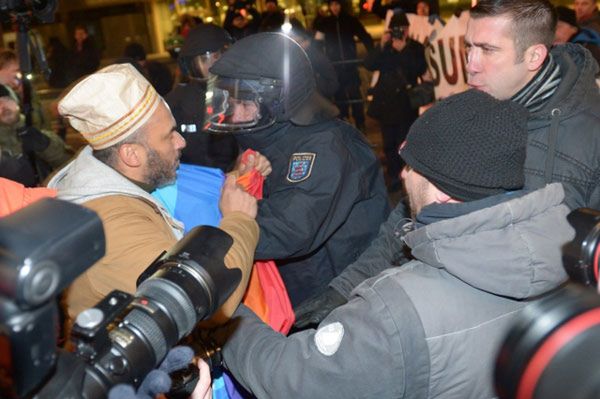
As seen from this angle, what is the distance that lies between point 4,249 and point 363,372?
0.90 meters

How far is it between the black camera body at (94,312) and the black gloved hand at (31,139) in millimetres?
3674

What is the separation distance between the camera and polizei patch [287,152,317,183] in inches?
107

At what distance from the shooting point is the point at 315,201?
2688mm

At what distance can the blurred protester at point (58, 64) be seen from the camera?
12062mm

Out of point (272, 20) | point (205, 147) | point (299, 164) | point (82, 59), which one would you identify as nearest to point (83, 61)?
point (82, 59)

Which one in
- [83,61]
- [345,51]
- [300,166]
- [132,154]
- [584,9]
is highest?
[132,154]

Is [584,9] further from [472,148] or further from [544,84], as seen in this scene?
[472,148]

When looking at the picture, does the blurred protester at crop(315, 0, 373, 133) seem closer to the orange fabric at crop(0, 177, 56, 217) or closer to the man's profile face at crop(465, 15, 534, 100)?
the man's profile face at crop(465, 15, 534, 100)

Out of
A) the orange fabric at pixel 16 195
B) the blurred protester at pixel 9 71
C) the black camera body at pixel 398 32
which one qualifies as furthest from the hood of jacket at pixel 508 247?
the black camera body at pixel 398 32

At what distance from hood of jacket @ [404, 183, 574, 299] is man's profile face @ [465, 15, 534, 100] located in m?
1.35

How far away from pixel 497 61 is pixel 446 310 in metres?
1.62

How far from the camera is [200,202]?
2.57m

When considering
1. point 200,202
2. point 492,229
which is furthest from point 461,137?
point 200,202

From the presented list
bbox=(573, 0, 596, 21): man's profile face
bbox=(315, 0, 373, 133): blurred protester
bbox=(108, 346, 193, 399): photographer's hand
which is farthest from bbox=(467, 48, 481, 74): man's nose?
bbox=(315, 0, 373, 133): blurred protester
